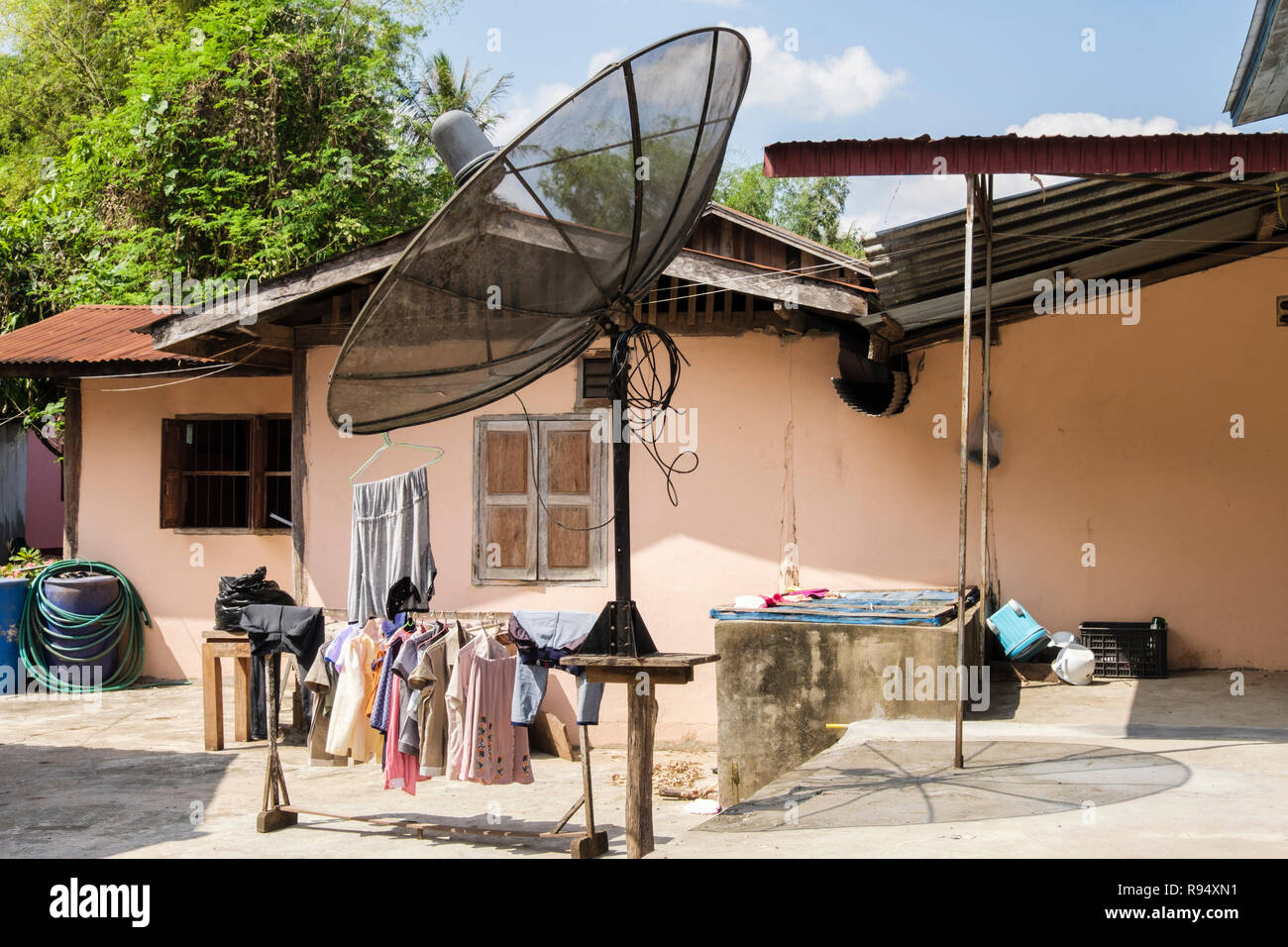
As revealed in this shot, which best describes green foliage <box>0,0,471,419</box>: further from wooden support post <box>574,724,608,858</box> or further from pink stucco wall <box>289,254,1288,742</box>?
wooden support post <box>574,724,608,858</box>

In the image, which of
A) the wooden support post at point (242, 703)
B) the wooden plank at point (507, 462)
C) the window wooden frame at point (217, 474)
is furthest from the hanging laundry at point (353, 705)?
the window wooden frame at point (217, 474)

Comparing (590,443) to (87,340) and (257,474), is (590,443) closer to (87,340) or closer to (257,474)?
(257,474)

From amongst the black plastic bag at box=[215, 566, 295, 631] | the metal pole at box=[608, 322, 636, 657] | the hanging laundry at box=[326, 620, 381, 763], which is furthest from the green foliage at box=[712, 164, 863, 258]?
the metal pole at box=[608, 322, 636, 657]

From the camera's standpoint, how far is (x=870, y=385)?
29.7 feet

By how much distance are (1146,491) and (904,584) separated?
6.20 feet

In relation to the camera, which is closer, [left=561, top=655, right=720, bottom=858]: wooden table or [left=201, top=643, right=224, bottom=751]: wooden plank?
[left=561, top=655, right=720, bottom=858]: wooden table

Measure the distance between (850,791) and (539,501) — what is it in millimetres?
4900

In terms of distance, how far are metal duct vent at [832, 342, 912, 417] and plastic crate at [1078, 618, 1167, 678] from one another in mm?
2141

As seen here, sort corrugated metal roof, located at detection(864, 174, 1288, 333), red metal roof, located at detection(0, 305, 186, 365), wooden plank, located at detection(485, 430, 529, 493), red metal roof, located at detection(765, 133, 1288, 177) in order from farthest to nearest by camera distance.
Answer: red metal roof, located at detection(0, 305, 186, 365) < wooden plank, located at detection(485, 430, 529, 493) < corrugated metal roof, located at detection(864, 174, 1288, 333) < red metal roof, located at detection(765, 133, 1288, 177)

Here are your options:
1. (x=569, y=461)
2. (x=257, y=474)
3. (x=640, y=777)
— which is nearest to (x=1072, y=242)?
(x=569, y=461)

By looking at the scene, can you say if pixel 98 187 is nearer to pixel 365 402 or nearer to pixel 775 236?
pixel 775 236

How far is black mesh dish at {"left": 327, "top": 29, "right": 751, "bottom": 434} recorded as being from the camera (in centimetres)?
440

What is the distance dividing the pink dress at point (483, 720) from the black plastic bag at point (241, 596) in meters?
3.28
